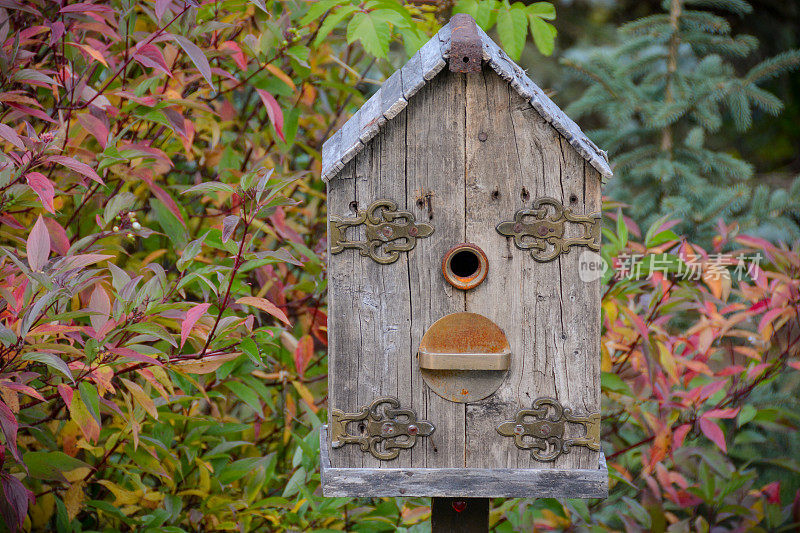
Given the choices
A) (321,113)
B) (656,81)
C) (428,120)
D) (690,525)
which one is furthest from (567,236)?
(656,81)

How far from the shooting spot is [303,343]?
8.26 ft

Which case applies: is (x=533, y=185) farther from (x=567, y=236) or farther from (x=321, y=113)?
(x=321, y=113)

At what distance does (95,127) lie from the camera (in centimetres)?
196

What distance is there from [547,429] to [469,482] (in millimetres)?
223

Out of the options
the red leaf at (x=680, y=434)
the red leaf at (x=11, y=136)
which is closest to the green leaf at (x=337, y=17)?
the red leaf at (x=11, y=136)

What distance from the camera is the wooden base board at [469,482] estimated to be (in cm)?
181

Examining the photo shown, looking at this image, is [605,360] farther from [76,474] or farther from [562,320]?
[76,474]

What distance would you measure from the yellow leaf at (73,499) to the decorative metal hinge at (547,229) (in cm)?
136

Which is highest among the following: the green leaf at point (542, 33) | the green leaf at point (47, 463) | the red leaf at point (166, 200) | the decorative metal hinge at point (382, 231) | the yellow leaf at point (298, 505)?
the green leaf at point (542, 33)

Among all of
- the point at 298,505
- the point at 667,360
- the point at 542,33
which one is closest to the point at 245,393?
the point at 298,505

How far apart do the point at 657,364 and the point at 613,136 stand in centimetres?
192

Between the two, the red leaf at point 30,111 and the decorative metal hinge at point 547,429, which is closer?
the decorative metal hinge at point 547,429

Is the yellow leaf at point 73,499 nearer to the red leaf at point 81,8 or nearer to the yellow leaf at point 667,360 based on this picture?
the red leaf at point 81,8

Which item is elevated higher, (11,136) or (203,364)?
(11,136)
